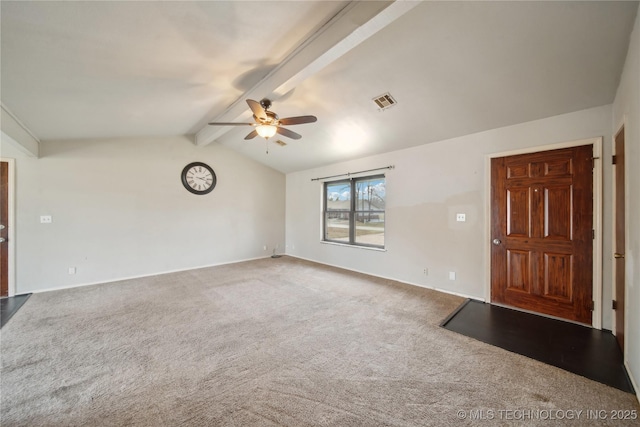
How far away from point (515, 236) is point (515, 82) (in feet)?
6.13

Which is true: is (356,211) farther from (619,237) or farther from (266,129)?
(619,237)

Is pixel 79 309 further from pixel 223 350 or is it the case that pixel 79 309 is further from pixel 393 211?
pixel 393 211

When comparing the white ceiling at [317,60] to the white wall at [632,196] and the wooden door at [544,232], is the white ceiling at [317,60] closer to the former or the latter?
the white wall at [632,196]

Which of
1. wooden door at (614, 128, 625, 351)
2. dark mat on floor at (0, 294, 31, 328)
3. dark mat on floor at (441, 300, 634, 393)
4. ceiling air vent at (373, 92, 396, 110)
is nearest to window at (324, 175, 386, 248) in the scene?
ceiling air vent at (373, 92, 396, 110)

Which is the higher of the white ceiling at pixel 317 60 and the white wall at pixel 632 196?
the white ceiling at pixel 317 60

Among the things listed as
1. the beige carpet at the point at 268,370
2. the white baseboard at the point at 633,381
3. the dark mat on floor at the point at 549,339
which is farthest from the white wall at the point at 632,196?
the beige carpet at the point at 268,370

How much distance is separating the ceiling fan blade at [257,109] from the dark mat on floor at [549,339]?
3.12 metres

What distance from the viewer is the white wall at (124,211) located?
3.95m

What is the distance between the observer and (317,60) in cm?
230

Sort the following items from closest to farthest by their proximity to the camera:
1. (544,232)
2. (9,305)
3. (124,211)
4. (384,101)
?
(544,232)
(384,101)
(9,305)
(124,211)

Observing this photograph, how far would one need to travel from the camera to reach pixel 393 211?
4.52 m

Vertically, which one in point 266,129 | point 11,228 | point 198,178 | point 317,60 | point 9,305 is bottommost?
point 9,305

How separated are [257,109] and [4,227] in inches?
174

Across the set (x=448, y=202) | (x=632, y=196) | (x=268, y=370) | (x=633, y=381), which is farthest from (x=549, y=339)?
(x=268, y=370)
